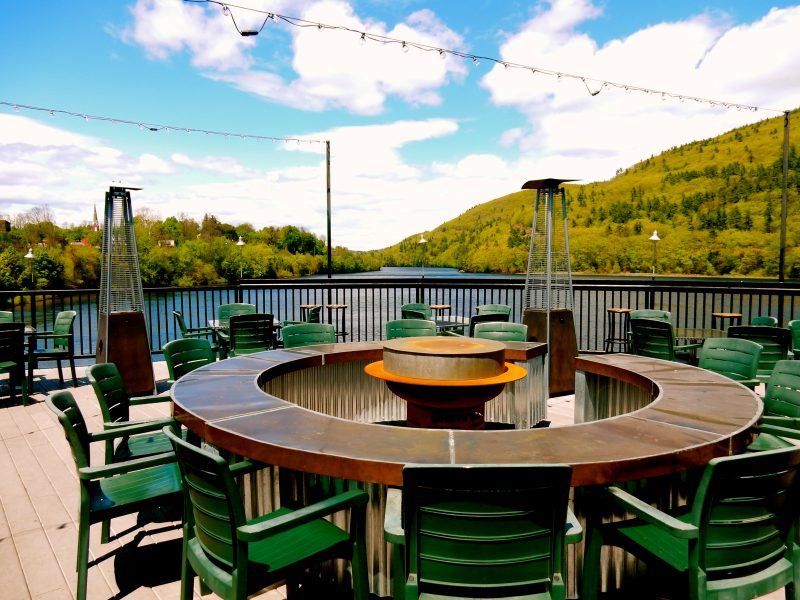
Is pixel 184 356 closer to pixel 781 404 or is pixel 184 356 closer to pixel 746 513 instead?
pixel 746 513

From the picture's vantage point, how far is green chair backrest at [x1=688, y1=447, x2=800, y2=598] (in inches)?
57.6

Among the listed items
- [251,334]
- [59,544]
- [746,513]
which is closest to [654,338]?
[746,513]

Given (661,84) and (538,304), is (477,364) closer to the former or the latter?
(538,304)

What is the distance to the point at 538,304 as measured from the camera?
19.9ft

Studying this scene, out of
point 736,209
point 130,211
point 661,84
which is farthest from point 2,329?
point 736,209

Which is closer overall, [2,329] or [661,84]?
[2,329]

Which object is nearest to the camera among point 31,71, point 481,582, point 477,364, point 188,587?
point 481,582

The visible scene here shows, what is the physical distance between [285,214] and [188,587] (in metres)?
44.0

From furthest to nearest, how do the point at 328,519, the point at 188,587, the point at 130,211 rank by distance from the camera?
the point at 130,211
the point at 328,519
the point at 188,587

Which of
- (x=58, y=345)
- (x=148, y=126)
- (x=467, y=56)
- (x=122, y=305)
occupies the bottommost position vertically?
(x=58, y=345)

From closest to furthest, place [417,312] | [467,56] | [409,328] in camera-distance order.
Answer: [409,328] → [417,312] → [467,56]

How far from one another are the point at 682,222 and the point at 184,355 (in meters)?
45.9

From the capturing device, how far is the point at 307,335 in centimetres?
466

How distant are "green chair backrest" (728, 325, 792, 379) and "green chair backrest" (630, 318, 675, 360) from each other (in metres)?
0.60
